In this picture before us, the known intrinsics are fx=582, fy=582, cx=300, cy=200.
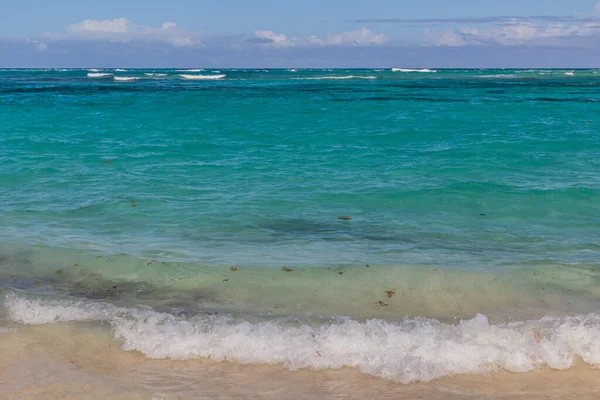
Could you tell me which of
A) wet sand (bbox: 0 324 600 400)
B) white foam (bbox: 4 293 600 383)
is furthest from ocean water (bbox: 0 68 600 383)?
wet sand (bbox: 0 324 600 400)

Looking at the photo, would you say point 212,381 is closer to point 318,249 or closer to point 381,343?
point 381,343

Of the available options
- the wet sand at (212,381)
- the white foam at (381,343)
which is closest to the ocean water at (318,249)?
the white foam at (381,343)

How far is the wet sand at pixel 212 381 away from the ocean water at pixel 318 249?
0.40 ft

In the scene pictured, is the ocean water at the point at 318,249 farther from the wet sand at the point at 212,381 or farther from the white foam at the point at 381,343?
the wet sand at the point at 212,381

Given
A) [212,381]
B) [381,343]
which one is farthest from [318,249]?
[212,381]

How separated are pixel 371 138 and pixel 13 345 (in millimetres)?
13328

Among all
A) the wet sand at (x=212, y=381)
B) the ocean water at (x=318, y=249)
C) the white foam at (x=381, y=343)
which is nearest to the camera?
the wet sand at (x=212, y=381)

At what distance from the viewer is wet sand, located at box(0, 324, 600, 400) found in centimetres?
407

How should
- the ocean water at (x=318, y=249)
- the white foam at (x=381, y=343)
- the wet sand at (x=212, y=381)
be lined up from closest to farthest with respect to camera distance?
the wet sand at (x=212, y=381) < the white foam at (x=381, y=343) < the ocean water at (x=318, y=249)

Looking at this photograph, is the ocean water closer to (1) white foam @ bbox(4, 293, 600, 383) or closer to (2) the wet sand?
(1) white foam @ bbox(4, 293, 600, 383)

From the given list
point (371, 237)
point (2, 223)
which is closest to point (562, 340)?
point (371, 237)

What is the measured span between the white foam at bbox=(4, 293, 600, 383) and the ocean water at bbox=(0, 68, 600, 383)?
2cm

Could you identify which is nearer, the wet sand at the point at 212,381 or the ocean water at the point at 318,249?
the wet sand at the point at 212,381

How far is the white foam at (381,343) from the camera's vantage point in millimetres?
4453
